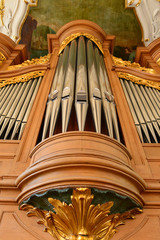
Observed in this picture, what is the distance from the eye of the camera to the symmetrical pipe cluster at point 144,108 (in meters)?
2.89

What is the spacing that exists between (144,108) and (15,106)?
178 centimetres

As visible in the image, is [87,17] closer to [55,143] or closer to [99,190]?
[55,143]

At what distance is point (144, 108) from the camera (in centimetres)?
331

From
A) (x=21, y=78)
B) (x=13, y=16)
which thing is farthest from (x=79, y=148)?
(x=13, y=16)

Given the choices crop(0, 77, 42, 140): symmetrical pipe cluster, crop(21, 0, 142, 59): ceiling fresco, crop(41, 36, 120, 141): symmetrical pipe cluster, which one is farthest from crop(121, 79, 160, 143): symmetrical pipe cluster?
crop(21, 0, 142, 59): ceiling fresco

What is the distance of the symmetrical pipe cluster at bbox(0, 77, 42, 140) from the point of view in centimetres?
289

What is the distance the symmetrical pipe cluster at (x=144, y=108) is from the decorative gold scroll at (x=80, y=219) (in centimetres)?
121

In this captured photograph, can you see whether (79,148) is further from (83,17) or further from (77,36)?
(83,17)

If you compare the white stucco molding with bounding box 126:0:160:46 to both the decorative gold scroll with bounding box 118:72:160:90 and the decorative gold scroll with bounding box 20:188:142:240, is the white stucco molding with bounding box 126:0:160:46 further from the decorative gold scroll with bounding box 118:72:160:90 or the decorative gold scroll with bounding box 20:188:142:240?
the decorative gold scroll with bounding box 20:188:142:240

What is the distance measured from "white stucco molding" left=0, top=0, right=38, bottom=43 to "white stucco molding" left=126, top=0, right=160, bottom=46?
2555 millimetres

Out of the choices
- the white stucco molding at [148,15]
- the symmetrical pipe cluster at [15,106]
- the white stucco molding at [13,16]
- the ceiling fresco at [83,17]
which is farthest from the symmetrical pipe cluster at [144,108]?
the white stucco molding at [13,16]

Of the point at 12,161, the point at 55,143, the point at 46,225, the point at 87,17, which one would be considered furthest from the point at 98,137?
the point at 87,17

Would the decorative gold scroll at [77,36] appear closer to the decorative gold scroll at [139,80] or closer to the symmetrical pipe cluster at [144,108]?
the decorative gold scroll at [139,80]

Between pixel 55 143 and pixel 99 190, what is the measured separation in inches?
23.4
